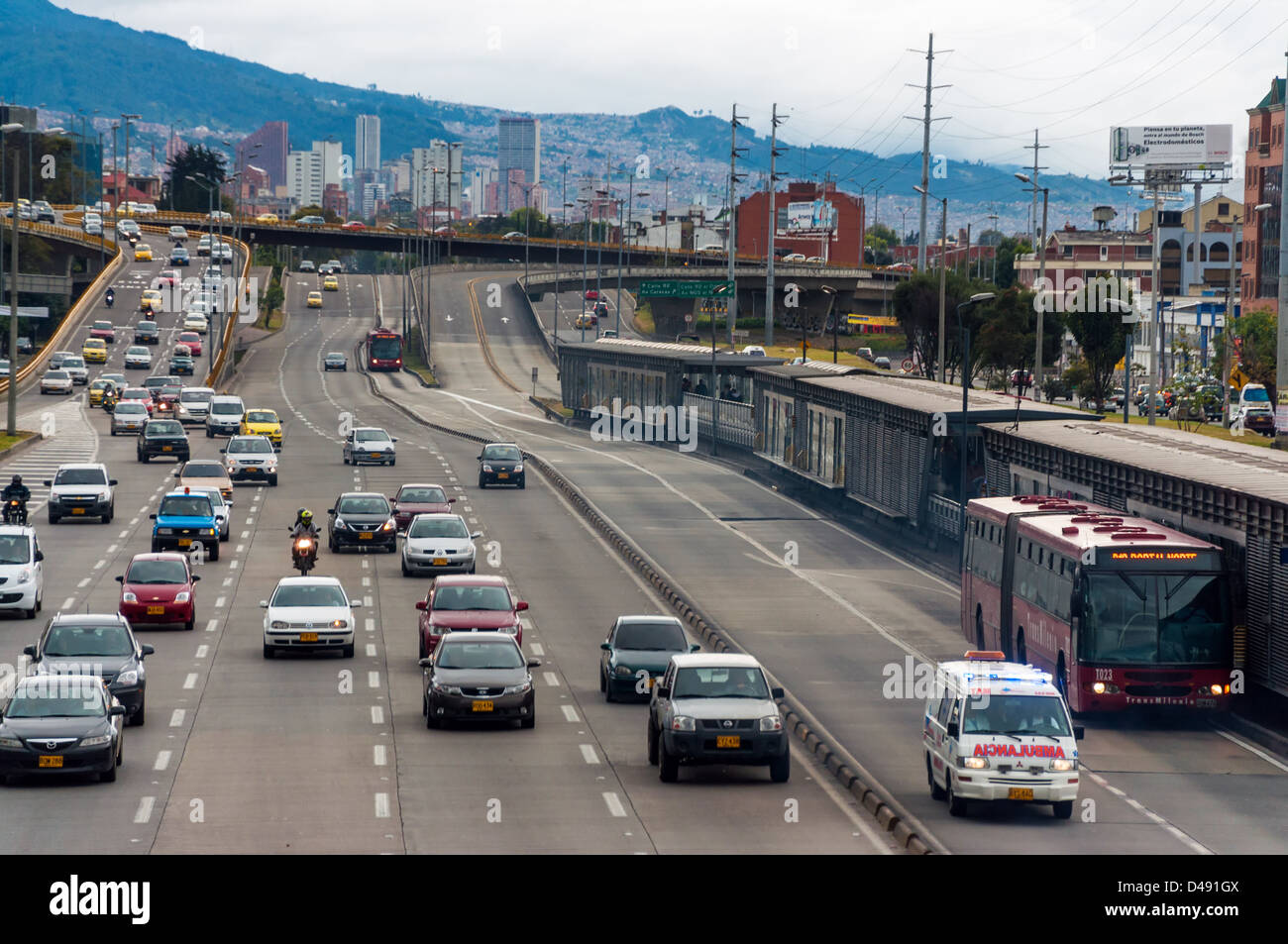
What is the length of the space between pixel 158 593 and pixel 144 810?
46.7ft

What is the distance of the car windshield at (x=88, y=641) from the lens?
25.8 meters

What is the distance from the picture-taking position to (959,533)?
44.6m

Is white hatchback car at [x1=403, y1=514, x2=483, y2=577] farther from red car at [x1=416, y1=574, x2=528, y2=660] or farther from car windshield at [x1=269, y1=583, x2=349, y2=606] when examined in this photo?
car windshield at [x1=269, y1=583, x2=349, y2=606]

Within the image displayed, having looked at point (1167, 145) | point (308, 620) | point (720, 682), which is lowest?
point (308, 620)

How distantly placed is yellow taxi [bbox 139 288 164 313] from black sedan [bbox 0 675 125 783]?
372ft

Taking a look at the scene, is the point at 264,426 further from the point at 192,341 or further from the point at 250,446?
the point at 192,341

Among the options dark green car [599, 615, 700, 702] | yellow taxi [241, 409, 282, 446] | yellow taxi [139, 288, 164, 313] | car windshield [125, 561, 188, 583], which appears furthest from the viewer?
yellow taxi [139, 288, 164, 313]

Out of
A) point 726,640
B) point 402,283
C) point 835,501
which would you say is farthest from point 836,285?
point 726,640

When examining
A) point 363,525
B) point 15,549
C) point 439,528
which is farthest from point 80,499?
point 15,549

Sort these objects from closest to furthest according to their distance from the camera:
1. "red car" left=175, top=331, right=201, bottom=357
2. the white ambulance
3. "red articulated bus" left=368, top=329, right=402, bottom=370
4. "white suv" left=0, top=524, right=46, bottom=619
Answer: the white ambulance → "white suv" left=0, top=524, right=46, bottom=619 → "red car" left=175, top=331, right=201, bottom=357 → "red articulated bus" left=368, top=329, right=402, bottom=370

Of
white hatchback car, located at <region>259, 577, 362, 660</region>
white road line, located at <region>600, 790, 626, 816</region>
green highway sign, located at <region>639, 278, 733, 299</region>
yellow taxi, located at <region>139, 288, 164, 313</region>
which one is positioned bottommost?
white road line, located at <region>600, 790, 626, 816</region>

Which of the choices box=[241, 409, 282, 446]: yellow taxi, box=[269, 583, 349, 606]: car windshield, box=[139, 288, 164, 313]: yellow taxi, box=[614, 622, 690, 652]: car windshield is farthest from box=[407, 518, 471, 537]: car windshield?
box=[139, 288, 164, 313]: yellow taxi

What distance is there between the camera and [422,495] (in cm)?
4941

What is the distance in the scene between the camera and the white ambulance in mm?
20531
